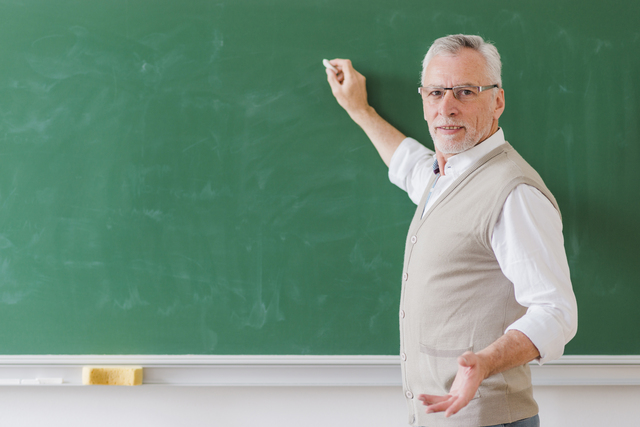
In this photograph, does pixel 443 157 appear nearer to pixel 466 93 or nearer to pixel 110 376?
pixel 466 93

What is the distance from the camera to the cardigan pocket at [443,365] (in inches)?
45.5

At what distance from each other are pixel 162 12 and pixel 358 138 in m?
0.74

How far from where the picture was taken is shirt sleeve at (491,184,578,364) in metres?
0.97

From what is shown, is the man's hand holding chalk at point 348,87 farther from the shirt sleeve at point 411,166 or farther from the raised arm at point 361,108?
the shirt sleeve at point 411,166

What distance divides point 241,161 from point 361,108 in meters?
0.42

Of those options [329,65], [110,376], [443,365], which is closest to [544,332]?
[443,365]

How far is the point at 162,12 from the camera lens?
1.54 metres

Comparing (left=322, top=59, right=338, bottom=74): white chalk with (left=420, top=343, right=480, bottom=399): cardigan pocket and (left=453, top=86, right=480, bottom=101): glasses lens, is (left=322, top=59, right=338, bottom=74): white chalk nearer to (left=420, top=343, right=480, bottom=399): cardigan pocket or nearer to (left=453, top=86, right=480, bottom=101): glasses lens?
(left=453, top=86, right=480, bottom=101): glasses lens

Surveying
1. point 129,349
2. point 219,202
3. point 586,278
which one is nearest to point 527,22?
point 586,278

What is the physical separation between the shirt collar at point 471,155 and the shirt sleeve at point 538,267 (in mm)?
161

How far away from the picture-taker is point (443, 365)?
117 cm

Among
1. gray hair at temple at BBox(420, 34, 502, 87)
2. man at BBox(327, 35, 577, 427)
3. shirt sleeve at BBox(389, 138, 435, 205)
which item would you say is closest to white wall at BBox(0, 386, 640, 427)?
man at BBox(327, 35, 577, 427)

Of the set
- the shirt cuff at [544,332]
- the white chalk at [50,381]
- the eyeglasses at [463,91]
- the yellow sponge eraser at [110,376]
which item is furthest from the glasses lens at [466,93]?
the white chalk at [50,381]

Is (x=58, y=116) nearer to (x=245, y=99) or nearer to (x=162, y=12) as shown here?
(x=162, y=12)
